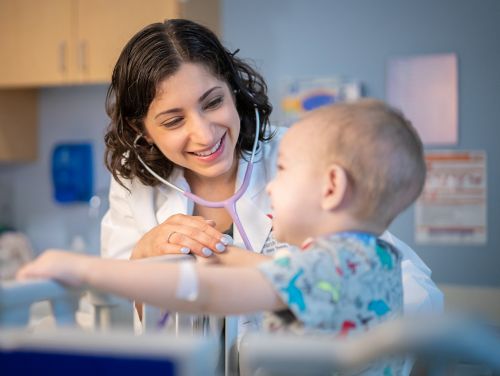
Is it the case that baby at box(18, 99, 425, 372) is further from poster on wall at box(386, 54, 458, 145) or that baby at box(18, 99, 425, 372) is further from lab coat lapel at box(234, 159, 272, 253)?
poster on wall at box(386, 54, 458, 145)

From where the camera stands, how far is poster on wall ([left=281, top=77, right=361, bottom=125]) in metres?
2.87

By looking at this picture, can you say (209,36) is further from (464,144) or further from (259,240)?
(464,144)

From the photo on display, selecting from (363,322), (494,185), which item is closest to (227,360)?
(363,322)

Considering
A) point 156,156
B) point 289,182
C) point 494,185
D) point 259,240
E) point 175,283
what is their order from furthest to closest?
point 494,185
point 156,156
point 259,240
point 289,182
point 175,283

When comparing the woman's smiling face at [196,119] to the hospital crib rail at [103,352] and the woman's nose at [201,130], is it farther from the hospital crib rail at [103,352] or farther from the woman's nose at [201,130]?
the hospital crib rail at [103,352]

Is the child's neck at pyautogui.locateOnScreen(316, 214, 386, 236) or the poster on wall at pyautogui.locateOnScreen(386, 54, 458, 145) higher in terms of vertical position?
the poster on wall at pyautogui.locateOnScreen(386, 54, 458, 145)

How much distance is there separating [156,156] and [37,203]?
2043 millimetres

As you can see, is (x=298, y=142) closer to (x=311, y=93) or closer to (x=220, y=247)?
(x=220, y=247)

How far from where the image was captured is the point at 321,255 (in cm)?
84

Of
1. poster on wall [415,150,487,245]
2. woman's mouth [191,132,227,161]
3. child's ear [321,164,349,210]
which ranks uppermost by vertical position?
woman's mouth [191,132,227,161]

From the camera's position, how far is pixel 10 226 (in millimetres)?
3479

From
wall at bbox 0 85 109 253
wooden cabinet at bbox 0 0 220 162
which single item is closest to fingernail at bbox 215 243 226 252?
wooden cabinet at bbox 0 0 220 162

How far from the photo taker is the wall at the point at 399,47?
2744mm

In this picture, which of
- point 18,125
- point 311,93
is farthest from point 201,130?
point 18,125
